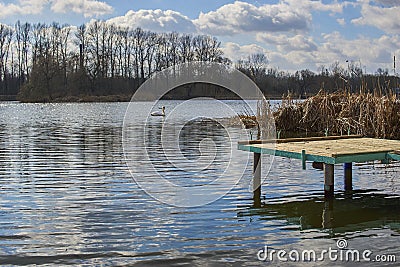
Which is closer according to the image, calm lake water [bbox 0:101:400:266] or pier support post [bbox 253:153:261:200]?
calm lake water [bbox 0:101:400:266]

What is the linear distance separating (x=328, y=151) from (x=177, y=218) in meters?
2.39

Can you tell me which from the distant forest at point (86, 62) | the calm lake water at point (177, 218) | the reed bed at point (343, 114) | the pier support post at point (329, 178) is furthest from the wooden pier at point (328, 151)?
the distant forest at point (86, 62)

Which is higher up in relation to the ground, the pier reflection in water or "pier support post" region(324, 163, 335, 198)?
"pier support post" region(324, 163, 335, 198)

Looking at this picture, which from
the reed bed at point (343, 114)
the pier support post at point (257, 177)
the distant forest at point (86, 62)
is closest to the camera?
the pier support post at point (257, 177)

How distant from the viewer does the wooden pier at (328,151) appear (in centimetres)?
729

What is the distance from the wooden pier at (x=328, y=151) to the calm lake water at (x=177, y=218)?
33 centimetres

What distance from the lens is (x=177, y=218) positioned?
655 cm

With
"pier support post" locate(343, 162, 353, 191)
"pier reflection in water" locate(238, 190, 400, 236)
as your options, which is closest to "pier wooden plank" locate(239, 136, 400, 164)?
"pier support post" locate(343, 162, 353, 191)

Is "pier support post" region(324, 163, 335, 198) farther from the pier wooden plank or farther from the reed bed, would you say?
the reed bed

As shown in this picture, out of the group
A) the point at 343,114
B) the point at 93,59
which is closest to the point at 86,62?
the point at 93,59

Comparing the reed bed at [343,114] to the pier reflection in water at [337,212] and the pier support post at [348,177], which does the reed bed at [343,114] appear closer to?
the pier support post at [348,177]

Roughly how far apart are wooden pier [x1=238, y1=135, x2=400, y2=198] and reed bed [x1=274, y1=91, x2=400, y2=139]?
4.61 metres

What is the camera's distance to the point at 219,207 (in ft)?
23.4

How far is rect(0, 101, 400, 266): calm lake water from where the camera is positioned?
17.3 ft
